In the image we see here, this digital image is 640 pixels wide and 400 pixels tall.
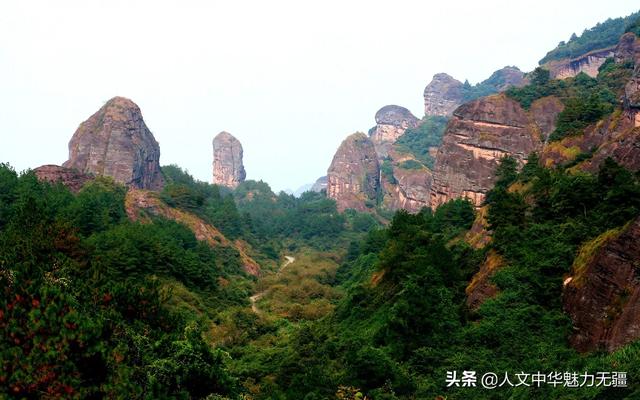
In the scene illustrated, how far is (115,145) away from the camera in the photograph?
80.6m

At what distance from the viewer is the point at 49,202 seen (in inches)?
1678

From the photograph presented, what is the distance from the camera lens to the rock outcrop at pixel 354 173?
121 m

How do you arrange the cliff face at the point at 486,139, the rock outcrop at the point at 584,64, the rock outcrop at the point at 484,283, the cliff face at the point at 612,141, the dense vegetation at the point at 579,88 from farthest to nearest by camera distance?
the rock outcrop at the point at 584,64 → the cliff face at the point at 486,139 → the dense vegetation at the point at 579,88 → the cliff face at the point at 612,141 → the rock outcrop at the point at 484,283

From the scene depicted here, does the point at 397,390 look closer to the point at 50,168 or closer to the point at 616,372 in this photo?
the point at 616,372

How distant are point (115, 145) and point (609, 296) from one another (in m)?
76.8

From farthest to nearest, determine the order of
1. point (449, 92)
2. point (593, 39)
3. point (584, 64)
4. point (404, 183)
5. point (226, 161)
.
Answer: point (449, 92) < point (226, 161) < point (593, 39) < point (404, 183) < point (584, 64)

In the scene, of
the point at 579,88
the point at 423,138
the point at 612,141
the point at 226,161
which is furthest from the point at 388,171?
the point at 612,141

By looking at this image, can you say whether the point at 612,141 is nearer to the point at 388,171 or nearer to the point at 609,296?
the point at 609,296

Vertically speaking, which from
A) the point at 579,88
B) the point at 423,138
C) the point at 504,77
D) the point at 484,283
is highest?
the point at 504,77

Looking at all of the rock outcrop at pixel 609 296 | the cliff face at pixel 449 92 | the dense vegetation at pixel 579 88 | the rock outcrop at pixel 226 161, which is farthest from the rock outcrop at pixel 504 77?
the rock outcrop at pixel 609 296

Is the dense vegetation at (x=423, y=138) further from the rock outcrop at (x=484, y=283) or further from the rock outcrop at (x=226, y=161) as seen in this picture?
the rock outcrop at (x=484, y=283)

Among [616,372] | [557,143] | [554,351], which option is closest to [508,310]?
[554,351]

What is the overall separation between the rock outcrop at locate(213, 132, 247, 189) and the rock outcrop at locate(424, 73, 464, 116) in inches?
2457

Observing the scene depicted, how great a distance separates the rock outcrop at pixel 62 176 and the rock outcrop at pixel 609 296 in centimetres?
5312
